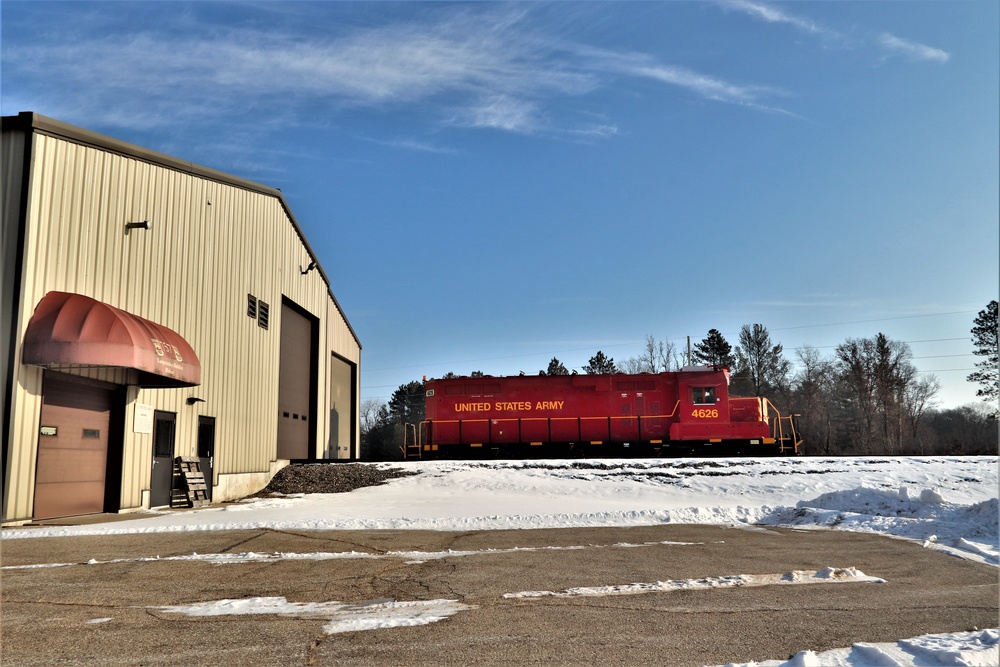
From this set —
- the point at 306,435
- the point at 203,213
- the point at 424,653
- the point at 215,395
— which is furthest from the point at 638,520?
the point at 306,435

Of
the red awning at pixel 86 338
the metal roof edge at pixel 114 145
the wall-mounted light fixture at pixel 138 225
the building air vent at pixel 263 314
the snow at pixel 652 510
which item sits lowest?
the snow at pixel 652 510

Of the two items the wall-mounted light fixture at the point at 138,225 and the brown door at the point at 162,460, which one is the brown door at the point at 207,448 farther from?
the wall-mounted light fixture at the point at 138,225

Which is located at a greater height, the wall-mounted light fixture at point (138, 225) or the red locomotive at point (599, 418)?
the wall-mounted light fixture at point (138, 225)

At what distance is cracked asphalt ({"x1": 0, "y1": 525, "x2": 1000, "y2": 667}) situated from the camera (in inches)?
184

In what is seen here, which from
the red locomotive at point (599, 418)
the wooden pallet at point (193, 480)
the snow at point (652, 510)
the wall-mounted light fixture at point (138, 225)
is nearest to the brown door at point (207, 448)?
the wooden pallet at point (193, 480)

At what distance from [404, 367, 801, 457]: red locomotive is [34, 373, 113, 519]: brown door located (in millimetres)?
14735

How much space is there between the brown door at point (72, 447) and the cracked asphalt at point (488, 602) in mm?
3096

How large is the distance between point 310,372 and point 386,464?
676 centimetres

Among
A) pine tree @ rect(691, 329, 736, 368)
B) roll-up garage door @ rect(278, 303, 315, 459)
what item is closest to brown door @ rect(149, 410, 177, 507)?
roll-up garage door @ rect(278, 303, 315, 459)

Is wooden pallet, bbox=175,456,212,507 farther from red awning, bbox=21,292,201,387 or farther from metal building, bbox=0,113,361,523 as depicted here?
red awning, bbox=21,292,201,387

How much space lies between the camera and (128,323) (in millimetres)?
13336

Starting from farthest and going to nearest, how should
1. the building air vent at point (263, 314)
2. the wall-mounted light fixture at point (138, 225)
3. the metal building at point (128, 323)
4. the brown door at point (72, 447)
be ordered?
the building air vent at point (263, 314) < the wall-mounted light fixture at point (138, 225) < the brown door at point (72, 447) < the metal building at point (128, 323)

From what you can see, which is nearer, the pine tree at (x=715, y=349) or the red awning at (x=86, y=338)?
the red awning at (x=86, y=338)

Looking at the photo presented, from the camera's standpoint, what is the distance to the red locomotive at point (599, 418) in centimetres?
2773
